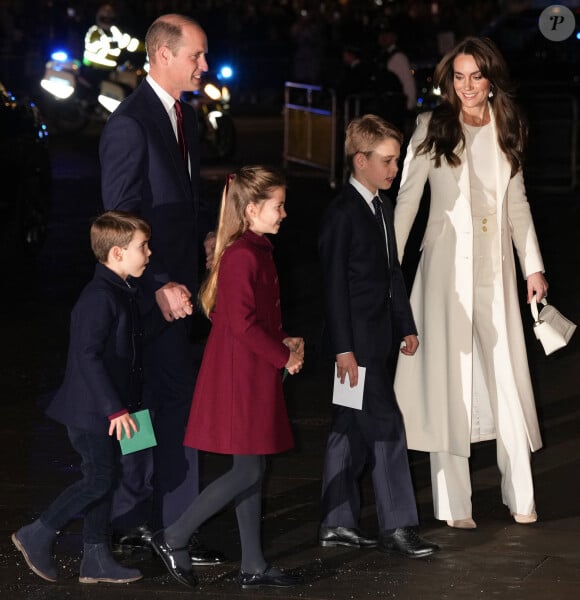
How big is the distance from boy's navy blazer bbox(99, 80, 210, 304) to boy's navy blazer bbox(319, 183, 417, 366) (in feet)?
1.77

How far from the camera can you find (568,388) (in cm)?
972

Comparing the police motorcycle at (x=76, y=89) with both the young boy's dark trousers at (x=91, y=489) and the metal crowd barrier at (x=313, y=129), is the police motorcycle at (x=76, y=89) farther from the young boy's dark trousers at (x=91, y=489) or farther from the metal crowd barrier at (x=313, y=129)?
the young boy's dark trousers at (x=91, y=489)

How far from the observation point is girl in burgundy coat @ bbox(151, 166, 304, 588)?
19.3 ft

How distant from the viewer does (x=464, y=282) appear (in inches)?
269

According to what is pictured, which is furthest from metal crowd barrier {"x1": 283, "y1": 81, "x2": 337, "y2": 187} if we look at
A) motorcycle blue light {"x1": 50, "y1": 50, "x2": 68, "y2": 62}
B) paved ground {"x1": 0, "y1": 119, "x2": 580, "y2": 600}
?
paved ground {"x1": 0, "y1": 119, "x2": 580, "y2": 600}

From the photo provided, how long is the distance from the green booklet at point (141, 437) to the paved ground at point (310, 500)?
52cm

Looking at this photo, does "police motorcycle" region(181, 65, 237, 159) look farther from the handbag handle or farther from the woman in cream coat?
the woman in cream coat

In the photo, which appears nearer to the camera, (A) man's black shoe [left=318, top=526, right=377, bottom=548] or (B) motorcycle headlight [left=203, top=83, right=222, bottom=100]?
(A) man's black shoe [left=318, top=526, right=377, bottom=548]

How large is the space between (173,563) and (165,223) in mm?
1293

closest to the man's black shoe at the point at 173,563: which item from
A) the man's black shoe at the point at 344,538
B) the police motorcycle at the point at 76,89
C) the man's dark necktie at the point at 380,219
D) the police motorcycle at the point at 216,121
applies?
the man's black shoe at the point at 344,538

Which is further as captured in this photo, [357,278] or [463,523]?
[463,523]

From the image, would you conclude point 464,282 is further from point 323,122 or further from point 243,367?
point 323,122

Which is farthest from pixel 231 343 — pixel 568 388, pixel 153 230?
pixel 568 388

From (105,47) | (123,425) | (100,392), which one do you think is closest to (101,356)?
(100,392)
